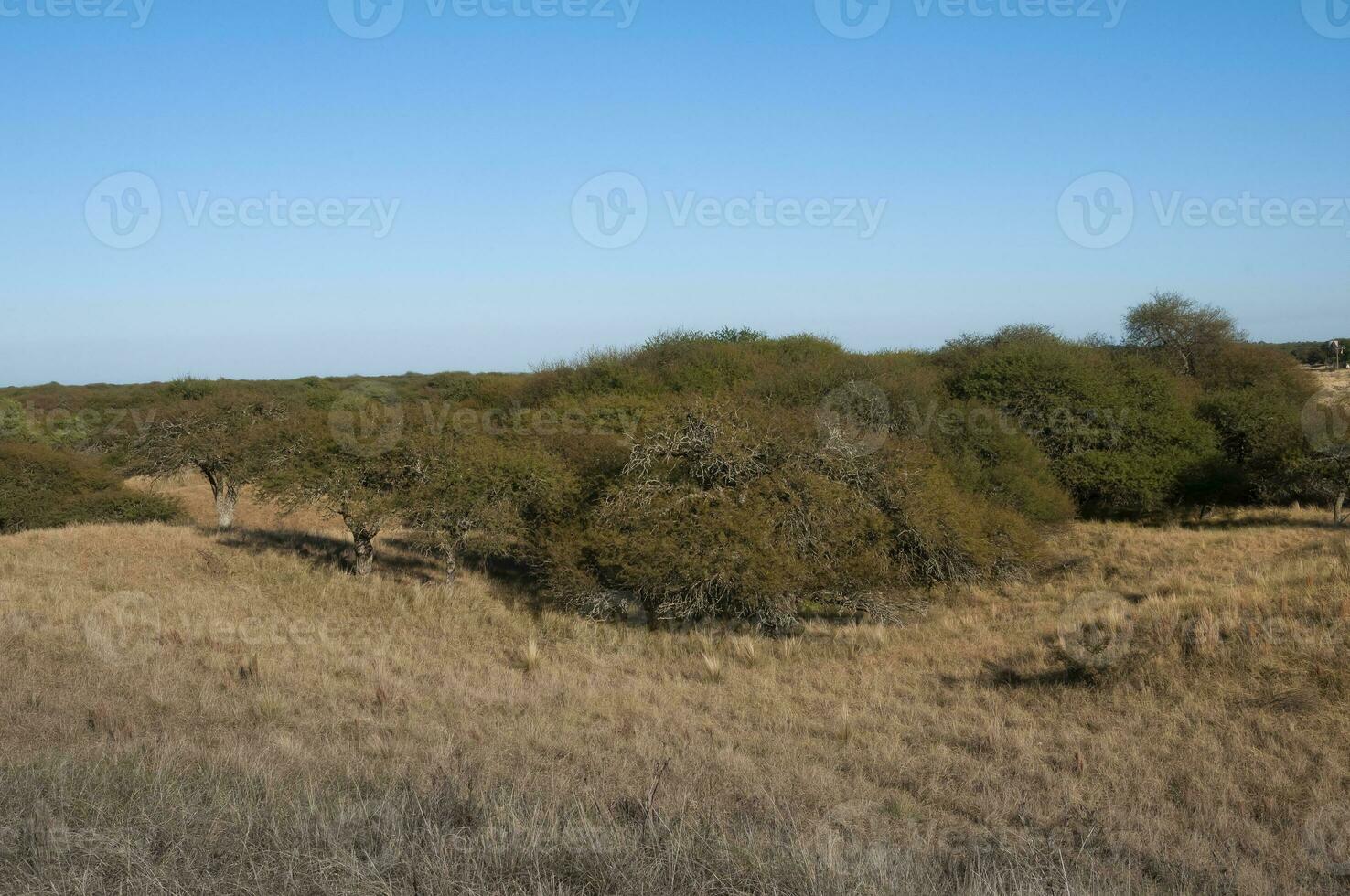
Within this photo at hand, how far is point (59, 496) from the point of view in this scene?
35.6 metres

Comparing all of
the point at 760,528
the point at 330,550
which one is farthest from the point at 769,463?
the point at 330,550

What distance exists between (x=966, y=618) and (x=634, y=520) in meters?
6.96

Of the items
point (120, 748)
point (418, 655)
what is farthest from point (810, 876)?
point (418, 655)

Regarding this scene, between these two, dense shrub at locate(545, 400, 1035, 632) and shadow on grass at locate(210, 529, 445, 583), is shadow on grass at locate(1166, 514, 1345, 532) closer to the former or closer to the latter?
dense shrub at locate(545, 400, 1035, 632)

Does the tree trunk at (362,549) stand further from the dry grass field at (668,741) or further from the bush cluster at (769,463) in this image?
the dry grass field at (668,741)

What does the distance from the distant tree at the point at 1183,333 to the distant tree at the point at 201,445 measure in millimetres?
40772

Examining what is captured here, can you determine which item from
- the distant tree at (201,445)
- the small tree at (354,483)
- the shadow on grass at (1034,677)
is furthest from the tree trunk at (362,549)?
the shadow on grass at (1034,677)

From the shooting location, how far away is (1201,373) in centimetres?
4375

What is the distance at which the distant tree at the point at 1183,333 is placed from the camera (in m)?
44.5

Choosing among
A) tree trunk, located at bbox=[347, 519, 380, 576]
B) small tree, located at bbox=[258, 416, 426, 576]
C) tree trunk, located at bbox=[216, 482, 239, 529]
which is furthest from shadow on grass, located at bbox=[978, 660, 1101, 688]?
tree trunk, located at bbox=[216, 482, 239, 529]

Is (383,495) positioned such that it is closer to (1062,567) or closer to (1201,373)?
(1062,567)

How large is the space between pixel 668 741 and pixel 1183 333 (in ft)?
147

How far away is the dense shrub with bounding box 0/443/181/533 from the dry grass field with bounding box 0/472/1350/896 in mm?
16526

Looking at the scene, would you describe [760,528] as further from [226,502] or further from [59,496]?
[59,496]
